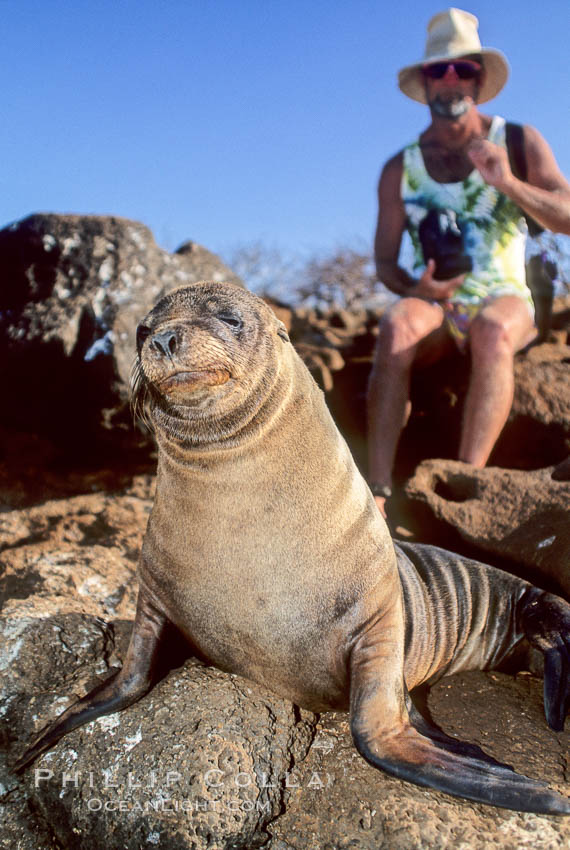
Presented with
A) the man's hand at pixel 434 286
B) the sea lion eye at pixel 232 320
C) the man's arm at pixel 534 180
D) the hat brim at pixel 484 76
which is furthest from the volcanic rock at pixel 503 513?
the hat brim at pixel 484 76

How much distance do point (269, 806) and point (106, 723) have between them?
63 centimetres

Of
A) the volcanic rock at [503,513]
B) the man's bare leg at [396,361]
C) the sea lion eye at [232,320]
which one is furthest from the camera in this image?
the man's bare leg at [396,361]

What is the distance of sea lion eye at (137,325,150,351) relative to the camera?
7.87 ft

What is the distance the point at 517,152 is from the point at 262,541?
3.28m

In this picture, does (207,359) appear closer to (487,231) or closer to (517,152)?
(487,231)

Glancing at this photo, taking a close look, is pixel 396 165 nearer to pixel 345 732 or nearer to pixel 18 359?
pixel 18 359

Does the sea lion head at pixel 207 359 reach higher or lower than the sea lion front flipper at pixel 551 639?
higher

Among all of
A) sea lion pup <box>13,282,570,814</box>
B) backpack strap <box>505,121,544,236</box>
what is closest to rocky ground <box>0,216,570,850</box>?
sea lion pup <box>13,282,570,814</box>

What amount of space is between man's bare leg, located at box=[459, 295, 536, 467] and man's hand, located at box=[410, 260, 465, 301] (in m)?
0.30

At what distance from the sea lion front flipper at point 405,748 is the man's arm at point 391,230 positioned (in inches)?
111

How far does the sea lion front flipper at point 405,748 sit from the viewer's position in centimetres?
204

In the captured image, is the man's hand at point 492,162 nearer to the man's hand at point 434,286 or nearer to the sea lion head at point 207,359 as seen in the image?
the man's hand at point 434,286

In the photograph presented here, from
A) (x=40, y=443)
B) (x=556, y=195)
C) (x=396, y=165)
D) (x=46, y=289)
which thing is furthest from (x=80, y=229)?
(x=556, y=195)

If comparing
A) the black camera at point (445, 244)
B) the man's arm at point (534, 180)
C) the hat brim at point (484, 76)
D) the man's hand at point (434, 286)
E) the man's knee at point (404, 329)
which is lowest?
the man's knee at point (404, 329)
